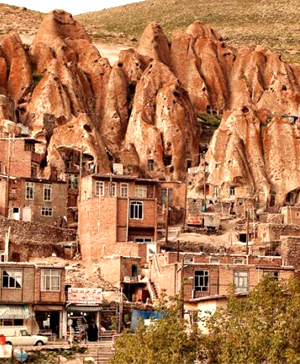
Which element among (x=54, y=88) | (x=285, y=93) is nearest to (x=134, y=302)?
(x=54, y=88)

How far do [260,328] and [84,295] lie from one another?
1810 cm

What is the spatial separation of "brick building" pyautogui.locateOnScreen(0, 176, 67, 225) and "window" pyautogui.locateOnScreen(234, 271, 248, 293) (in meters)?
24.1

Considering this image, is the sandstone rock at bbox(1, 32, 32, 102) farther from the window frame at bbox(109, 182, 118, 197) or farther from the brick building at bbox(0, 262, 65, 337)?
the brick building at bbox(0, 262, 65, 337)

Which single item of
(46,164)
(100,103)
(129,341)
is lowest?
(129,341)

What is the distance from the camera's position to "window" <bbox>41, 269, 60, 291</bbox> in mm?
89375

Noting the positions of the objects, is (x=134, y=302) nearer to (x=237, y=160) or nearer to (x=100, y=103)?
(x=237, y=160)

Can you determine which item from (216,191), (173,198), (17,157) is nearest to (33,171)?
(17,157)

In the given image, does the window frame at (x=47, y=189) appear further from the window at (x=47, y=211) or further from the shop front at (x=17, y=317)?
the shop front at (x=17, y=317)

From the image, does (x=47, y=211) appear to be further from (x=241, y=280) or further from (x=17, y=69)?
(x=17, y=69)

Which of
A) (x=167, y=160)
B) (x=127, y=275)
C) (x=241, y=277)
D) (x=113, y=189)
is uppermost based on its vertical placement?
(x=167, y=160)

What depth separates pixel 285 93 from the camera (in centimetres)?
15912

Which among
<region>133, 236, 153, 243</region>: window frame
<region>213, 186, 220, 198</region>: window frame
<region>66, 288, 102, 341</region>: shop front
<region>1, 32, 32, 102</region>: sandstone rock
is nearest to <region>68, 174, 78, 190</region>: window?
<region>133, 236, 153, 243</region>: window frame

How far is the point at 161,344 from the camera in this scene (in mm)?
74312

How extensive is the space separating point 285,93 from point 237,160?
991 inches
